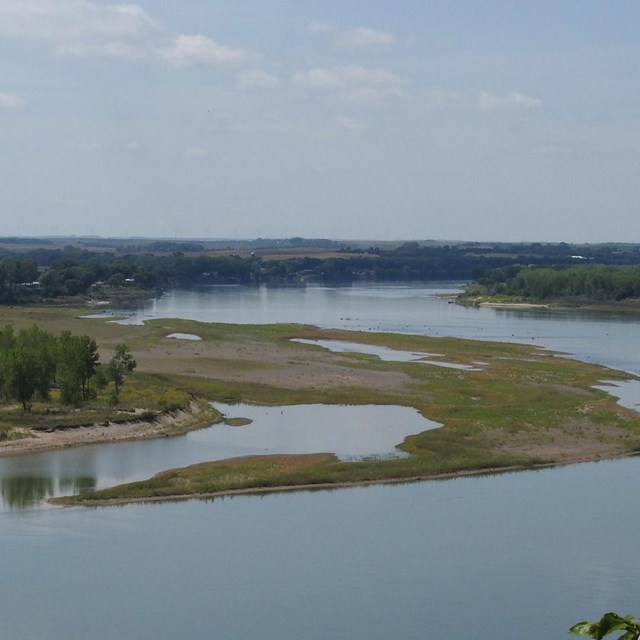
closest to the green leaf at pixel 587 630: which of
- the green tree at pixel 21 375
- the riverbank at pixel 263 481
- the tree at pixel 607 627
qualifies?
the tree at pixel 607 627

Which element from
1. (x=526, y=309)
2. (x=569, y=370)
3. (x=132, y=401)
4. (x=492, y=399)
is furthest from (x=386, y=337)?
(x=526, y=309)

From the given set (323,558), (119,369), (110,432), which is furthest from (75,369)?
(323,558)

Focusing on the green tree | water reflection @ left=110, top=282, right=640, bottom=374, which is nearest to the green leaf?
the green tree

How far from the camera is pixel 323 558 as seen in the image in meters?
25.6

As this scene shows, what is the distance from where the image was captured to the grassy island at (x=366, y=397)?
34.2 metres

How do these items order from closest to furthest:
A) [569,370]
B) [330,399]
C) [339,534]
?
1. [339,534]
2. [330,399]
3. [569,370]

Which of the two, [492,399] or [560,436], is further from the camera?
[492,399]

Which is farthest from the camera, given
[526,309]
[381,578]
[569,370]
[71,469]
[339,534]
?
[526,309]

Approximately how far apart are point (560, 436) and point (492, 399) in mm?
9094

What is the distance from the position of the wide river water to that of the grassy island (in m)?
1.20

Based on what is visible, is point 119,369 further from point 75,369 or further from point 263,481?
point 263,481

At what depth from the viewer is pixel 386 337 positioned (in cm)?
7881

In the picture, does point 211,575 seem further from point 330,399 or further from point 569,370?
point 569,370

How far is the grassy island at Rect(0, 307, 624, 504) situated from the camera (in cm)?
3422
